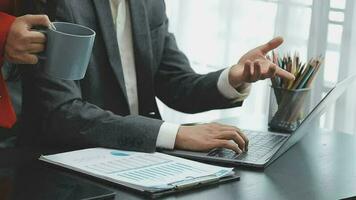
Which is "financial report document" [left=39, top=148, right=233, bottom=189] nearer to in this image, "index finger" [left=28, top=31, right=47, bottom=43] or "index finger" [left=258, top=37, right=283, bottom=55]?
"index finger" [left=28, top=31, right=47, bottom=43]

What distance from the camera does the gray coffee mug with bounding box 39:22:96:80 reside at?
3.91 ft

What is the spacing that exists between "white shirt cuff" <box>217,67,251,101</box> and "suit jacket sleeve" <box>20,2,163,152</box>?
1.14 feet

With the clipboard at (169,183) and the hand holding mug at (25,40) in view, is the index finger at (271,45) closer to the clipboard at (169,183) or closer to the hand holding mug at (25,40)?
the clipboard at (169,183)

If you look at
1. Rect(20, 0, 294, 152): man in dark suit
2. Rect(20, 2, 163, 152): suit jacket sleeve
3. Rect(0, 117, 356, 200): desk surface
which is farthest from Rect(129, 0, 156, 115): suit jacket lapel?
Rect(0, 117, 356, 200): desk surface

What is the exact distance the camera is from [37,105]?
58.6 inches

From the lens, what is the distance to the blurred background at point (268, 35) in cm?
221

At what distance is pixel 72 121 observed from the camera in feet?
4.70

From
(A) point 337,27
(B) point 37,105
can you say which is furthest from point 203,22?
(B) point 37,105

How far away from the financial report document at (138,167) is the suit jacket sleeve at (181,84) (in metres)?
0.46

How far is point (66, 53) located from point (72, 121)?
0.27 metres

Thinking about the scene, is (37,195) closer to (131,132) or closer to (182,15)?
(131,132)

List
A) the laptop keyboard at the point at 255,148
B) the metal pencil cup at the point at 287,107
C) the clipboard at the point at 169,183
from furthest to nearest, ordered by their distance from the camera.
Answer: the metal pencil cup at the point at 287,107
the laptop keyboard at the point at 255,148
the clipboard at the point at 169,183

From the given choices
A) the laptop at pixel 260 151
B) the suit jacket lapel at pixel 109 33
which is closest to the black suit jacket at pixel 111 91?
the suit jacket lapel at pixel 109 33

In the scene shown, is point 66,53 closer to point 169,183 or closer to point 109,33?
point 169,183
